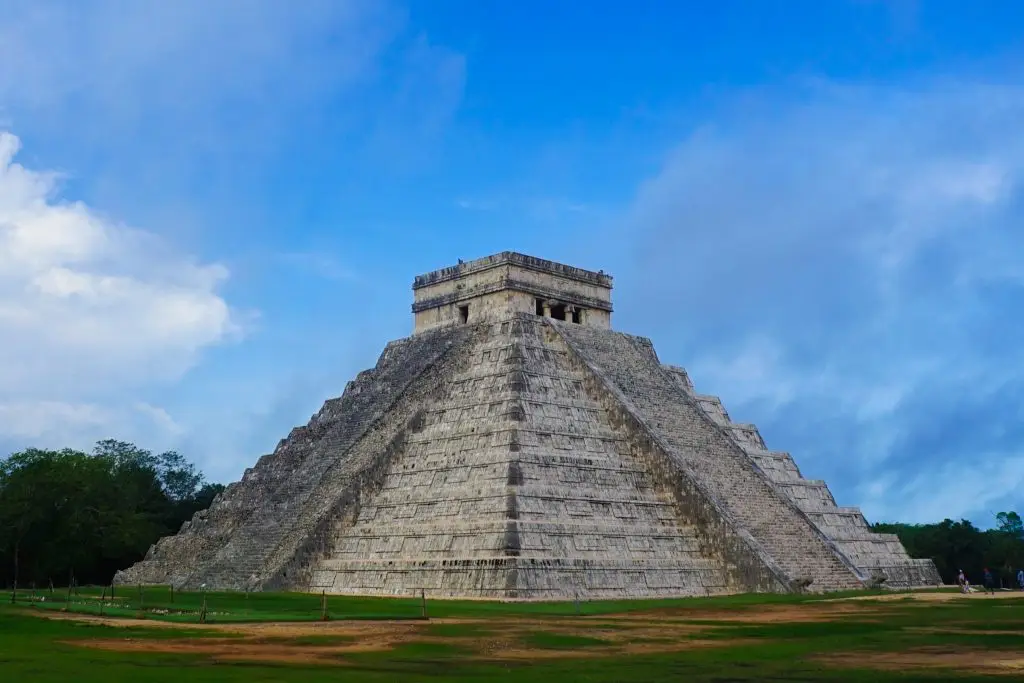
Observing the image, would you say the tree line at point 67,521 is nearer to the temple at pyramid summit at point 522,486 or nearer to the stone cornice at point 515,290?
the temple at pyramid summit at point 522,486

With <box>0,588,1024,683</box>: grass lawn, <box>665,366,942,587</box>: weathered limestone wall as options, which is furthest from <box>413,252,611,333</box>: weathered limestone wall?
<box>0,588,1024,683</box>: grass lawn

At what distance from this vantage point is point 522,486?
24.8 metres

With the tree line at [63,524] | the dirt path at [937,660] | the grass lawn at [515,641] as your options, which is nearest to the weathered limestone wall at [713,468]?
the grass lawn at [515,641]

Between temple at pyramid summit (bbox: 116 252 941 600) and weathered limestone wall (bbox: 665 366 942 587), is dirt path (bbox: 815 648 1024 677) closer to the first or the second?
temple at pyramid summit (bbox: 116 252 941 600)

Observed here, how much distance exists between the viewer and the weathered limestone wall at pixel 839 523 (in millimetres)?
30328

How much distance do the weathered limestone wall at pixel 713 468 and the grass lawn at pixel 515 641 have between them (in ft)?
13.4

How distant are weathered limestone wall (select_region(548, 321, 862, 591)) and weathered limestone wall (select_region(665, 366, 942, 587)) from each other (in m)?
1.07

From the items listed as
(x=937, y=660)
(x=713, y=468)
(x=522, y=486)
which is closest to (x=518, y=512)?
(x=522, y=486)

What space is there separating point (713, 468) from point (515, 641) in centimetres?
1584

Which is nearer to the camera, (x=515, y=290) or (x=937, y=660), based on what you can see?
(x=937, y=660)

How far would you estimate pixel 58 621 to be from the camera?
1666 centimetres

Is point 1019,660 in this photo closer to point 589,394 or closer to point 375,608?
point 375,608

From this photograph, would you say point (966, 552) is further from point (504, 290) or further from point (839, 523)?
point (504, 290)

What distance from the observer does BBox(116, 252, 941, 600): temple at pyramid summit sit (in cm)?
2462
